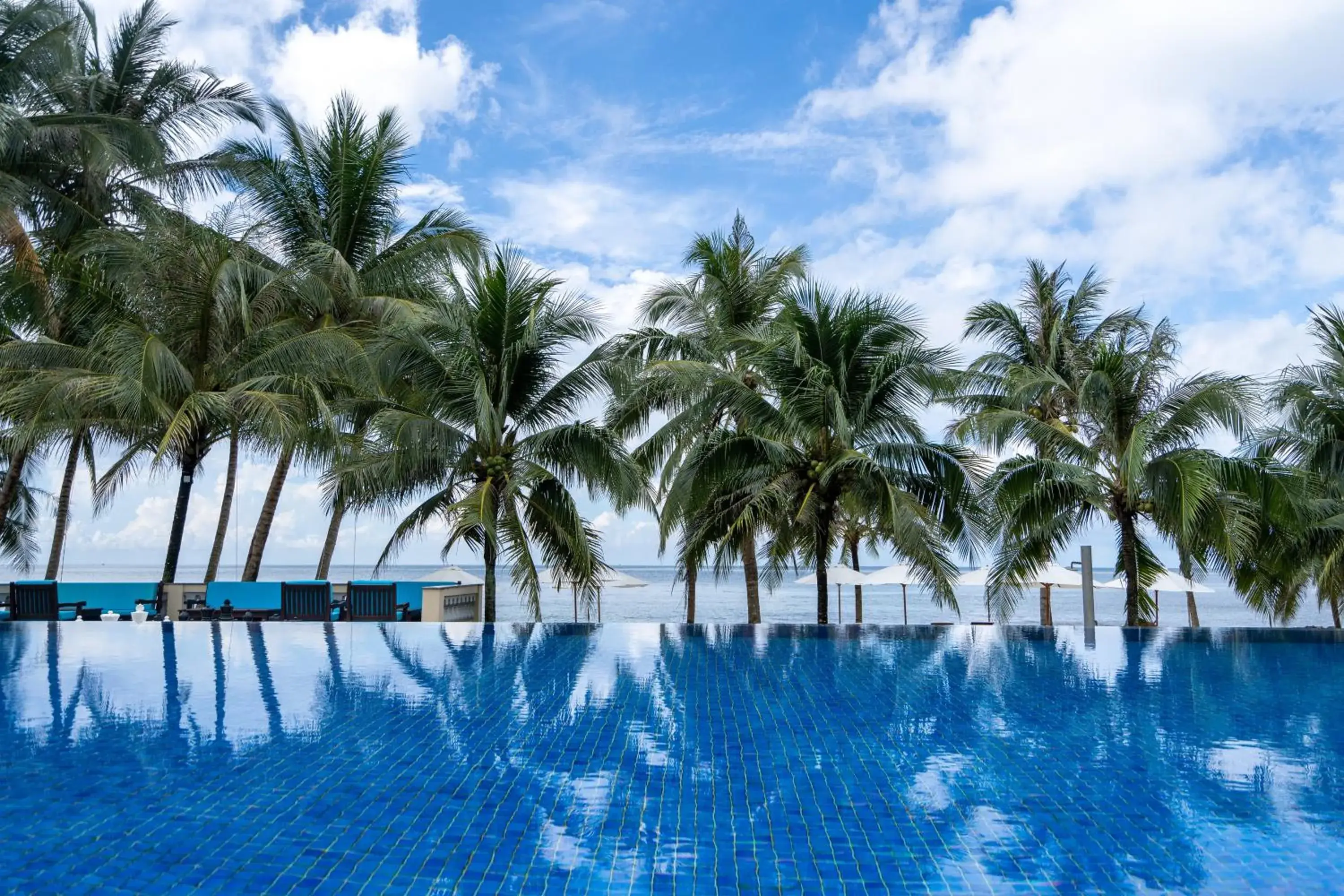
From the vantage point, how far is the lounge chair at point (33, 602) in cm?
1357

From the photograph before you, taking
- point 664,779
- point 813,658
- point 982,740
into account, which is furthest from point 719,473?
point 664,779

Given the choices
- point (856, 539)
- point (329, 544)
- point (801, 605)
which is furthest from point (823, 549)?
point (801, 605)

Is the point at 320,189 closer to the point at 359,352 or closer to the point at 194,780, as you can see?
the point at 359,352

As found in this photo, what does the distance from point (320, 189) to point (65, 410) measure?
4.86 meters

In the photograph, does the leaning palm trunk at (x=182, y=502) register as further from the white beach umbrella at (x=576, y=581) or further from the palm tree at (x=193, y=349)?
the white beach umbrella at (x=576, y=581)

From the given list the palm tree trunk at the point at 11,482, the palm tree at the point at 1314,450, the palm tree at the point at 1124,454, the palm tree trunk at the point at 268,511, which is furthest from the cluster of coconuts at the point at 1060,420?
the palm tree trunk at the point at 11,482

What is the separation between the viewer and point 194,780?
5.39 m

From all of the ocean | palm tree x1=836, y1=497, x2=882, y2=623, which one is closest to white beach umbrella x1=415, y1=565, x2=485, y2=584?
palm tree x1=836, y1=497, x2=882, y2=623

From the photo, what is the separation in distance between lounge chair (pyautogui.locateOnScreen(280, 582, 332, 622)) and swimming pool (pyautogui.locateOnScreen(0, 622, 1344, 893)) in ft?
11.4

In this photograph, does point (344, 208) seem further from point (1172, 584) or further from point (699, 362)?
point (1172, 584)

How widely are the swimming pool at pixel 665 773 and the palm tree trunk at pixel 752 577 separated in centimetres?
505

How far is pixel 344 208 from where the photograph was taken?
49.9 ft

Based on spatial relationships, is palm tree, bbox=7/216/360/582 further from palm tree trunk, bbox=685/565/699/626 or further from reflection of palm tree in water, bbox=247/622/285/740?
palm tree trunk, bbox=685/565/699/626

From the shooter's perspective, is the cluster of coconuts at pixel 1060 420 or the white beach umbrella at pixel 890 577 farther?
the white beach umbrella at pixel 890 577
